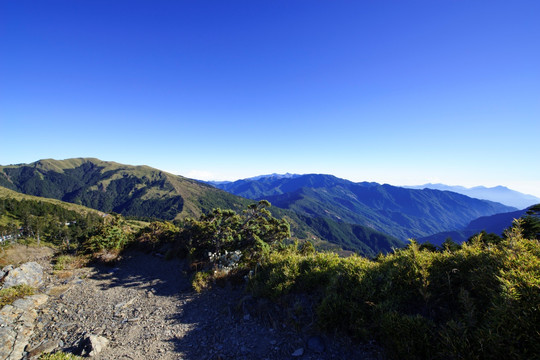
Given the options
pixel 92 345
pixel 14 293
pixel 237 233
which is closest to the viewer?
pixel 92 345

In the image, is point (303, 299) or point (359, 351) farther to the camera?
point (303, 299)

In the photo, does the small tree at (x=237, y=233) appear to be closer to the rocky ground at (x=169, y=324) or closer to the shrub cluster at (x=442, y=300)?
the rocky ground at (x=169, y=324)

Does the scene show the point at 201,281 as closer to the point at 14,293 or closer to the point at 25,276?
the point at 14,293

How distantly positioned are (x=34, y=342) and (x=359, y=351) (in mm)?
12602

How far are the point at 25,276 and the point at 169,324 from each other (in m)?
10.7

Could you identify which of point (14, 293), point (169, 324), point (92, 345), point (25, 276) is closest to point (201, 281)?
point (169, 324)

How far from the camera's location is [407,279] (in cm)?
732

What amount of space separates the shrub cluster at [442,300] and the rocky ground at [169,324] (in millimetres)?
1009

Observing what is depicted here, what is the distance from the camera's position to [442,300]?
6652mm

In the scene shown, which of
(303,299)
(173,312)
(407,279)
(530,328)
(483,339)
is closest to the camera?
(530,328)

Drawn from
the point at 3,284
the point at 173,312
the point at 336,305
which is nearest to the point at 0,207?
the point at 3,284

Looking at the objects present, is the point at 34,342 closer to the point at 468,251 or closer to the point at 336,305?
the point at 336,305

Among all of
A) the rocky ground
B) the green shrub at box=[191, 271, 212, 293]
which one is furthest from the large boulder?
the green shrub at box=[191, 271, 212, 293]

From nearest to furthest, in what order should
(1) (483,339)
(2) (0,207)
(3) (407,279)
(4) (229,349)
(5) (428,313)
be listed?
(1) (483,339) < (5) (428,313) < (3) (407,279) < (4) (229,349) < (2) (0,207)
